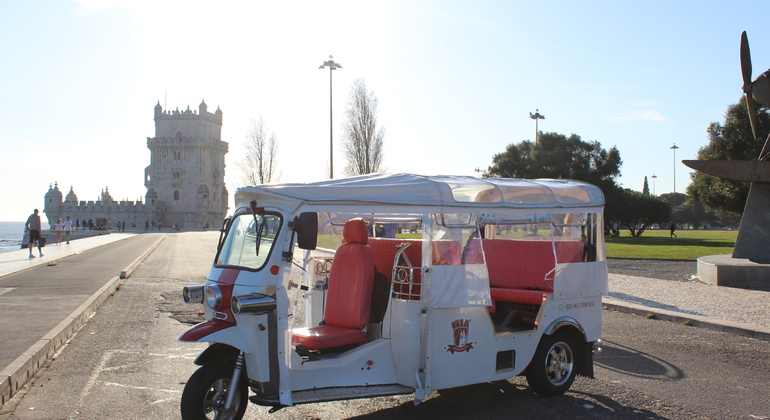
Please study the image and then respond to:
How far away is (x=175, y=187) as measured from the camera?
369 feet

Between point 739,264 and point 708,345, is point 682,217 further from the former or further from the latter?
point 708,345

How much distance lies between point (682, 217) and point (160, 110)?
102409mm

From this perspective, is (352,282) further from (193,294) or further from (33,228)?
(33,228)

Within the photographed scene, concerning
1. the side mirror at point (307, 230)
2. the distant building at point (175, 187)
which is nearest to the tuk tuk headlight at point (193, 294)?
the side mirror at point (307, 230)

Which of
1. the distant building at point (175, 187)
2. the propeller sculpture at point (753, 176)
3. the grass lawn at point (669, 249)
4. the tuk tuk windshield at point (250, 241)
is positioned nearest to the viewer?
the tuk tuk windshield at point (250, 241)

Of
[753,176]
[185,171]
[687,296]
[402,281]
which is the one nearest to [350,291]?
[402,281]

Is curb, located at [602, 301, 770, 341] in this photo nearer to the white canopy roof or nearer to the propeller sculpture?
the white canopy roof

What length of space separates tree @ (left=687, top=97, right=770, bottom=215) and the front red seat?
38.0 metres

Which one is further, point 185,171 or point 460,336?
point 185,171

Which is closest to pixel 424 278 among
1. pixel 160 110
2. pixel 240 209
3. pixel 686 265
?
pixel 240 209

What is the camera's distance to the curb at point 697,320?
10028 mm

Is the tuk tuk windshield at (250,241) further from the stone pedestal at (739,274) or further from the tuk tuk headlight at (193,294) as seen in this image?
the stone pedestal at (739,274)

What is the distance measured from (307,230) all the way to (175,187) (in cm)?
11429

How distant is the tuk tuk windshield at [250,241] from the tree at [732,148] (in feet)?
128
